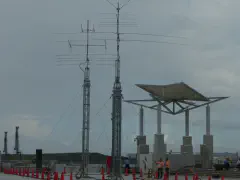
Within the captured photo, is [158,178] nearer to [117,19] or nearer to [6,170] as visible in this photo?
[117,19]

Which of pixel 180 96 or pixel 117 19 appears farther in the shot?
pixel 180 96

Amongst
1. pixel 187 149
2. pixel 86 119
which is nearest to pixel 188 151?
pixel 187 149

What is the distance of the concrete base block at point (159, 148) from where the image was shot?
43.6m

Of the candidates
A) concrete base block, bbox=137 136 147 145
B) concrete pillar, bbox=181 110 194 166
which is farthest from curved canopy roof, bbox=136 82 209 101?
concrete base block, bbox=137 136 147 145

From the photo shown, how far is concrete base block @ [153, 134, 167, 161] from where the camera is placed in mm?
43594

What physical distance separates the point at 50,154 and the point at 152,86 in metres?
43.7

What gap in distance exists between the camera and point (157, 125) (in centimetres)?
4466

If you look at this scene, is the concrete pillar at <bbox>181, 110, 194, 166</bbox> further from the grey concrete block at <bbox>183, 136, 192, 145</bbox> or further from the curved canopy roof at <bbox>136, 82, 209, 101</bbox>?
the curved canopy roof at <bbox>136, 82, 209, 101</bbox>

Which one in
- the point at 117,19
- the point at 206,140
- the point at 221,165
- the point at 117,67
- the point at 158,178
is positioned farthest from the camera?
the point at 206,140

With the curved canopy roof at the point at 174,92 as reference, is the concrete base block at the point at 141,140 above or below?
below

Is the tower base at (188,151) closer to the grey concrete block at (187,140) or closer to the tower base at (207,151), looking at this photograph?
the grey concrete block at (187,140)

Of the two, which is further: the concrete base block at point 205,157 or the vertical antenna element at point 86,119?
the concrete base block at point 205,157

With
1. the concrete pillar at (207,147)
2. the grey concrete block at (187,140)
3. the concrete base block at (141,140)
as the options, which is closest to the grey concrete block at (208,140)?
the concrete pillar at (207,147)

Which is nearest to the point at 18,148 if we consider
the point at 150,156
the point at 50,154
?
the point at 50,154
